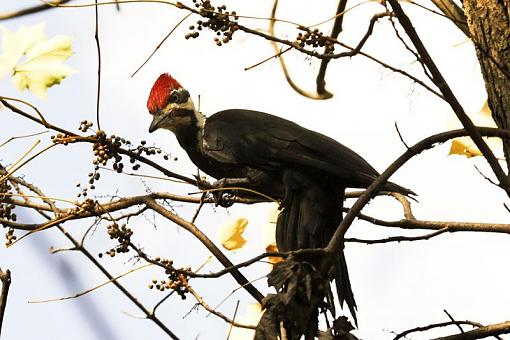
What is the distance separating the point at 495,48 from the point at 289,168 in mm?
910

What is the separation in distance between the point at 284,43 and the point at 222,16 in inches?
7.4

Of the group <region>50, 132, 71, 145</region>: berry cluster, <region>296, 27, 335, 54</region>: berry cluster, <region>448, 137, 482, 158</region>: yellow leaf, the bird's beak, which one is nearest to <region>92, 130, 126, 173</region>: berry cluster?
<region>50, 132, 71, 145</region>: berry cluster

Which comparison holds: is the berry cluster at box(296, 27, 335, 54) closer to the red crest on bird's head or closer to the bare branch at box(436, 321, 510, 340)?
the bare branch at box(436, 321, 510, 340)

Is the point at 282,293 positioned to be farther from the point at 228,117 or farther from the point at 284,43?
the point at 228,117

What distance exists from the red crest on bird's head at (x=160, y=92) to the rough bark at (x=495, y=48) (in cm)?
163

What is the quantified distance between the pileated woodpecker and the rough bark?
37 cm

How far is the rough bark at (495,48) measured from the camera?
97.4 inches

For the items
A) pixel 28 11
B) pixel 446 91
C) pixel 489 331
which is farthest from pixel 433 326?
pixel 28 11

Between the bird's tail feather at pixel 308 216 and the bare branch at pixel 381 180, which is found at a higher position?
the bird's tail feather at pixel 308 216

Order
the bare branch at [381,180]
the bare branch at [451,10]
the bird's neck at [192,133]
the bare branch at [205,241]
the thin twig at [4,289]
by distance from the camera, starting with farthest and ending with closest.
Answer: the bird's neck at [192,133]
the bare branch at [451,10]
the bare branch at [205,241]
the bare branch at [381,180]
the thin twig at [4,289]

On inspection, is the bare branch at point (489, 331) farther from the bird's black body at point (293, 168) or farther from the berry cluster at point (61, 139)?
the berry cluster at point (61, 139)

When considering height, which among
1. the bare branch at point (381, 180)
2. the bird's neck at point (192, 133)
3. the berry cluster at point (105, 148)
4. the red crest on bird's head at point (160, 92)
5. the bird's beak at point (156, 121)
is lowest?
the bare branch at point (381, 180)

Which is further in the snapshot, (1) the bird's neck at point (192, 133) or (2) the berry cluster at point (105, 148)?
(1) the bird's neck at point (192, 133)

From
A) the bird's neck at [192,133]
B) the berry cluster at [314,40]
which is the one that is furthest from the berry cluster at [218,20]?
the bird's neck at [192,133]
